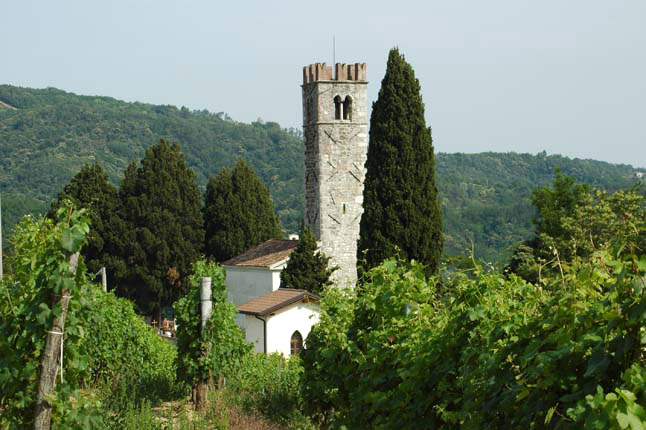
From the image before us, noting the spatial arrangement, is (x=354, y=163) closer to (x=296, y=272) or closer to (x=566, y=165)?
(x=296, y=272)

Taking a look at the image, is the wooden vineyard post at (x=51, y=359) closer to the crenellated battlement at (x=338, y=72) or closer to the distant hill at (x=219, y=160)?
the crenellated battlement at (x=338, y=72)

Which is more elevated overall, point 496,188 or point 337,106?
point 337,106

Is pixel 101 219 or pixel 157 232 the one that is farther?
pixel 157 232

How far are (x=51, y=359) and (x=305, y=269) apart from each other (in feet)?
78.7

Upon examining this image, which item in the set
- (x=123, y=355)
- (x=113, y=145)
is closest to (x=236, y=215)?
(x=123, y=355)

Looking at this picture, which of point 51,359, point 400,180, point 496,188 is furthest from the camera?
point 496,188

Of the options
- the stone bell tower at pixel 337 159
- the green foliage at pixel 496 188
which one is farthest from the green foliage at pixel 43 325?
the green foliage at pixel 496 188

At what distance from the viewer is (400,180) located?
30.1 m

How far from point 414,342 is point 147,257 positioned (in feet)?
115

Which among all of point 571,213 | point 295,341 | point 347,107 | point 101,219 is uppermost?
point 347,107

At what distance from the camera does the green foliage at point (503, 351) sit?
3.43 meters

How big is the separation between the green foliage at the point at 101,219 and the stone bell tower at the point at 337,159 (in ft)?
32.9

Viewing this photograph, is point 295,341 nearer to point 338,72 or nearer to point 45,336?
point 338,72

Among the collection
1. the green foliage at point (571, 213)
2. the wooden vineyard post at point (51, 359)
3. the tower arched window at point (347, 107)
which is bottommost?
the wooden vineyard post at point (51, 359)
